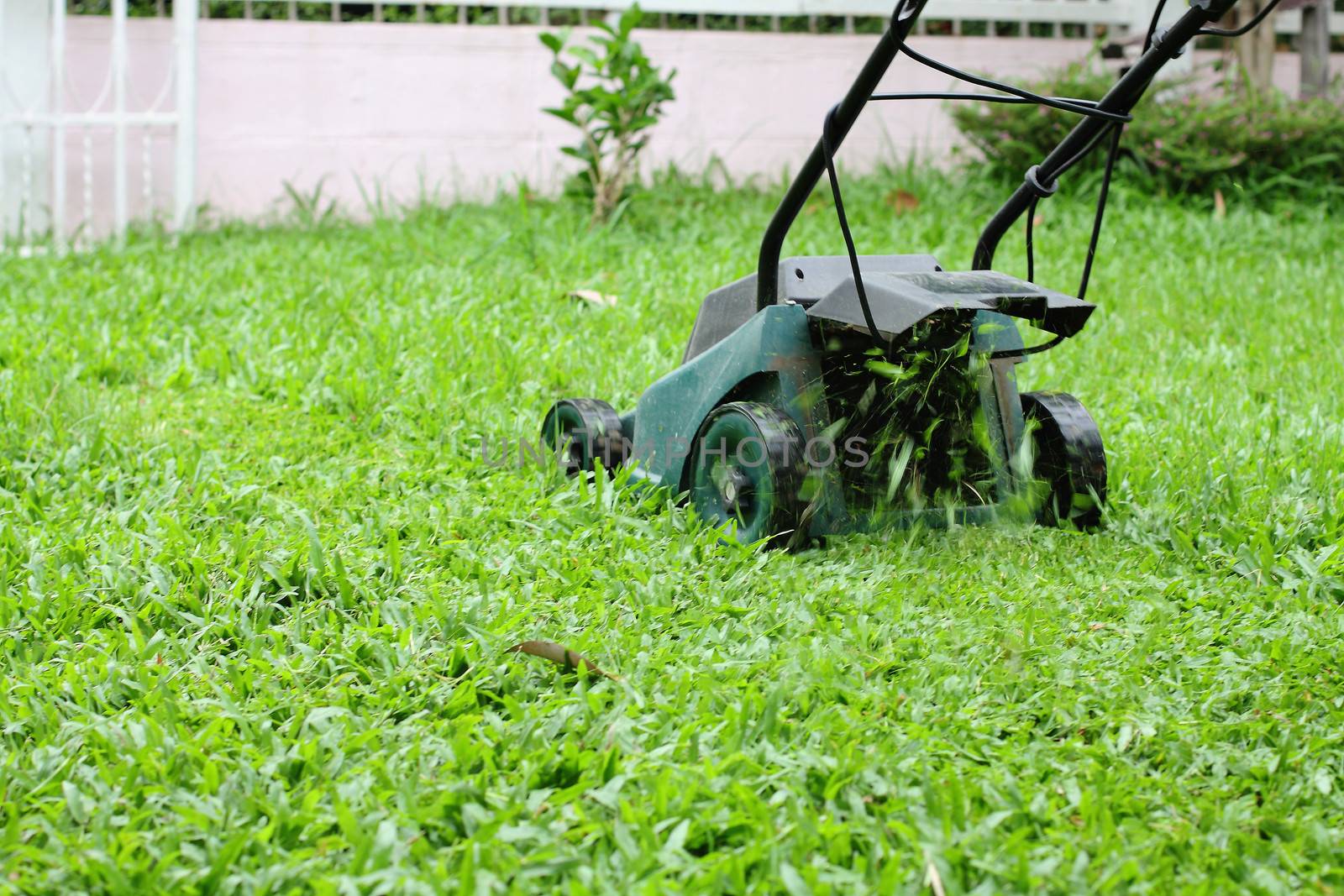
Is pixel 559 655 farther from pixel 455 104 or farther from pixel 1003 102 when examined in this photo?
pixel 455 104

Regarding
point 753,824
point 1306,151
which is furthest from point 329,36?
point 753,824

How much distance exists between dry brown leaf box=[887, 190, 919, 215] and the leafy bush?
51 cm

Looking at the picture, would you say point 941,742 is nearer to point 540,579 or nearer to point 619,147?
point 540,579

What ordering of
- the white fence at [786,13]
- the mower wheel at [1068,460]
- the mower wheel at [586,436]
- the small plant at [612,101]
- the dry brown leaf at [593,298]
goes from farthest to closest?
the white fence at [786,13] → the small plant at [612,101] → the dry brown leaf at [593,298] → the mower wheel at [586,436] → the mower wheel at [1068,460]

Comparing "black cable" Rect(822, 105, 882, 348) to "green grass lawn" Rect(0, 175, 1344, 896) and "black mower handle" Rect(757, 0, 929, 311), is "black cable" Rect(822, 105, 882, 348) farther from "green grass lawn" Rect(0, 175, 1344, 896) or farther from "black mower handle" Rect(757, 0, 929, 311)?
"green grass lawn" Rect(0, 175, 1344, 896)

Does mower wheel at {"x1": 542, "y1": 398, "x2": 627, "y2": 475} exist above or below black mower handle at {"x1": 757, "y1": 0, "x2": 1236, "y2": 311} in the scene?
below

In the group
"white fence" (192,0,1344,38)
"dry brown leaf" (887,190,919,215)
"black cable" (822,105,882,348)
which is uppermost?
"white fence" (192,0,1344,38)

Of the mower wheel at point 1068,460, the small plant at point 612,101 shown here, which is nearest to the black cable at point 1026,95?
the mower wheel at point 1068,460

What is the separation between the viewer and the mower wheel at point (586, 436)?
122 inches

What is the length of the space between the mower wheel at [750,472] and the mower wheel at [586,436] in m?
0.35

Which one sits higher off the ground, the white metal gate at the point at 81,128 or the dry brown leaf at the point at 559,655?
the white metal gate at the point at 81,128

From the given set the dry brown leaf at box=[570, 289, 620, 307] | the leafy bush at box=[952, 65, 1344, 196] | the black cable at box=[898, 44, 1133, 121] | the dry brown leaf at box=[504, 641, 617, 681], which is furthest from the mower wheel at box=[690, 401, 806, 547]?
the leafy bush at box=[952, 65, 1344, 196]

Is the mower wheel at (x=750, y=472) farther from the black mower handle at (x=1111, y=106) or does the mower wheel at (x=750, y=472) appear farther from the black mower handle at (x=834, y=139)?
the black mower handle at (x=1111, y=106)

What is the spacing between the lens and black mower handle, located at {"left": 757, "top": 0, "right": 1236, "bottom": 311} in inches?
89.5
